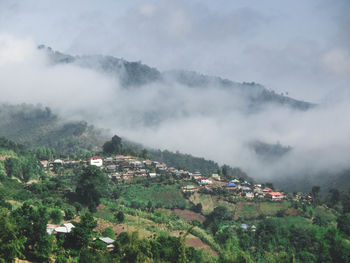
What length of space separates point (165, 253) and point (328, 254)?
100ft

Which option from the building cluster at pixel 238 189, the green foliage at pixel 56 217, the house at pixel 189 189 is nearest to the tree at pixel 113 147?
the building cluster at pixel 238 189

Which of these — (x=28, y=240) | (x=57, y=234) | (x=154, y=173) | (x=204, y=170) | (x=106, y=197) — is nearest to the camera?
(x=28, y=240)

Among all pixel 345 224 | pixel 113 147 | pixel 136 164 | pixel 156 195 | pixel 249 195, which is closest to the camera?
pixel 345 224

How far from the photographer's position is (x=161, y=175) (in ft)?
326

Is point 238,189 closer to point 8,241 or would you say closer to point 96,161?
point 96,161

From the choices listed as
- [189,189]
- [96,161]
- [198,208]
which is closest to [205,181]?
[189,189]

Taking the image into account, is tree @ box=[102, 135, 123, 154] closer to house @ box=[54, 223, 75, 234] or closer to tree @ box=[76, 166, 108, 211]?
tree @ box=[76, 166, 108, 211]

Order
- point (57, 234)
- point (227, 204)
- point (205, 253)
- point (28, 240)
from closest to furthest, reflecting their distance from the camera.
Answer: point (28, 240) → point (57, 234) → point (205, 253) → point (227, 204)

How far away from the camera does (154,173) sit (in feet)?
346

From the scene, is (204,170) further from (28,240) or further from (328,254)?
(28,240)

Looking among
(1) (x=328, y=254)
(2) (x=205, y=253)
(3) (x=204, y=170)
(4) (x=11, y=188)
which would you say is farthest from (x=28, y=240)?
(3) (x=204, y=170)

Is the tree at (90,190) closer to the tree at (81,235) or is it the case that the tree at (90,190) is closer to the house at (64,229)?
the house at (64,229)

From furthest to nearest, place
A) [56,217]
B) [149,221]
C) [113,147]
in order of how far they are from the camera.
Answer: [113,147], [149,221], [56,217]

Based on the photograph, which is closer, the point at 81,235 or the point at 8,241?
the point at 8,241
